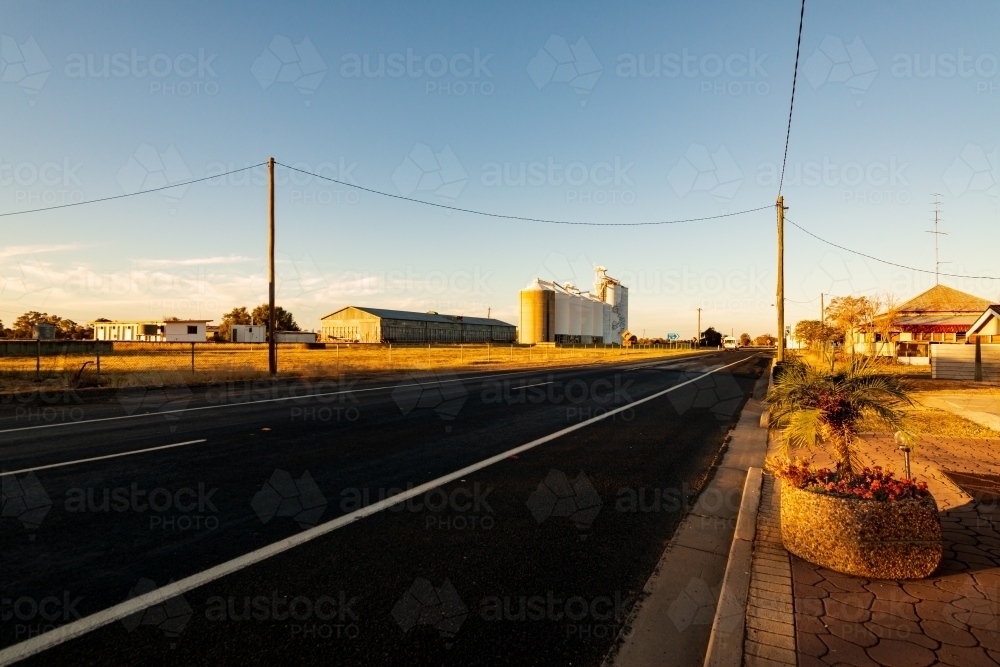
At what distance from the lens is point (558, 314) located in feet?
310

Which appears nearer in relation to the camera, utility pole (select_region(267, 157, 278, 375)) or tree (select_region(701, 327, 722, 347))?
utility pole (select_region(267, 157, 278, 375))

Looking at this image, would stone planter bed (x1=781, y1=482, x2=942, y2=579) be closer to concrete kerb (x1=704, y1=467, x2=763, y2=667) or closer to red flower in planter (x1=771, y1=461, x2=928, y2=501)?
red flower in planter (x1=771, y1=461, x2=928, y2=501)

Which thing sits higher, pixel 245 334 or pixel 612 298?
pixel 612 298

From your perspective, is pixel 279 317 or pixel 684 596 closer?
pixel 684 596

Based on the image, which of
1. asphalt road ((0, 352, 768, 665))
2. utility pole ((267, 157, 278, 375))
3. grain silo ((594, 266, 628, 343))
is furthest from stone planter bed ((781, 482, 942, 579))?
grain silo ((594, 266, 628, 343))

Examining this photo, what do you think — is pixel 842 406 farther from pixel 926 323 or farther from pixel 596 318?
pixel 596 318

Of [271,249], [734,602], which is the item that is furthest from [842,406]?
[271,249]

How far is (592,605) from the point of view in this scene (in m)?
3.46

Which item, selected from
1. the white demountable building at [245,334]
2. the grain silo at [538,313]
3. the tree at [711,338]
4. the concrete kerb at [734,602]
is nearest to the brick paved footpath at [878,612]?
the concrete kerb at [734,602]

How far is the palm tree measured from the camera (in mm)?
4203

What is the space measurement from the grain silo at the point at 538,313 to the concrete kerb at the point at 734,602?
86972 millimetres

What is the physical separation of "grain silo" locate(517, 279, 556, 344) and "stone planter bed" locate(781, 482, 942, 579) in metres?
88.4

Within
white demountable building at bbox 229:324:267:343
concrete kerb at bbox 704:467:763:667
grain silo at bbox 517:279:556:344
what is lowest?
concrete kerb at bbox 704:467:763:667

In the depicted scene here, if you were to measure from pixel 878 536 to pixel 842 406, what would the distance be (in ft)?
3.31
